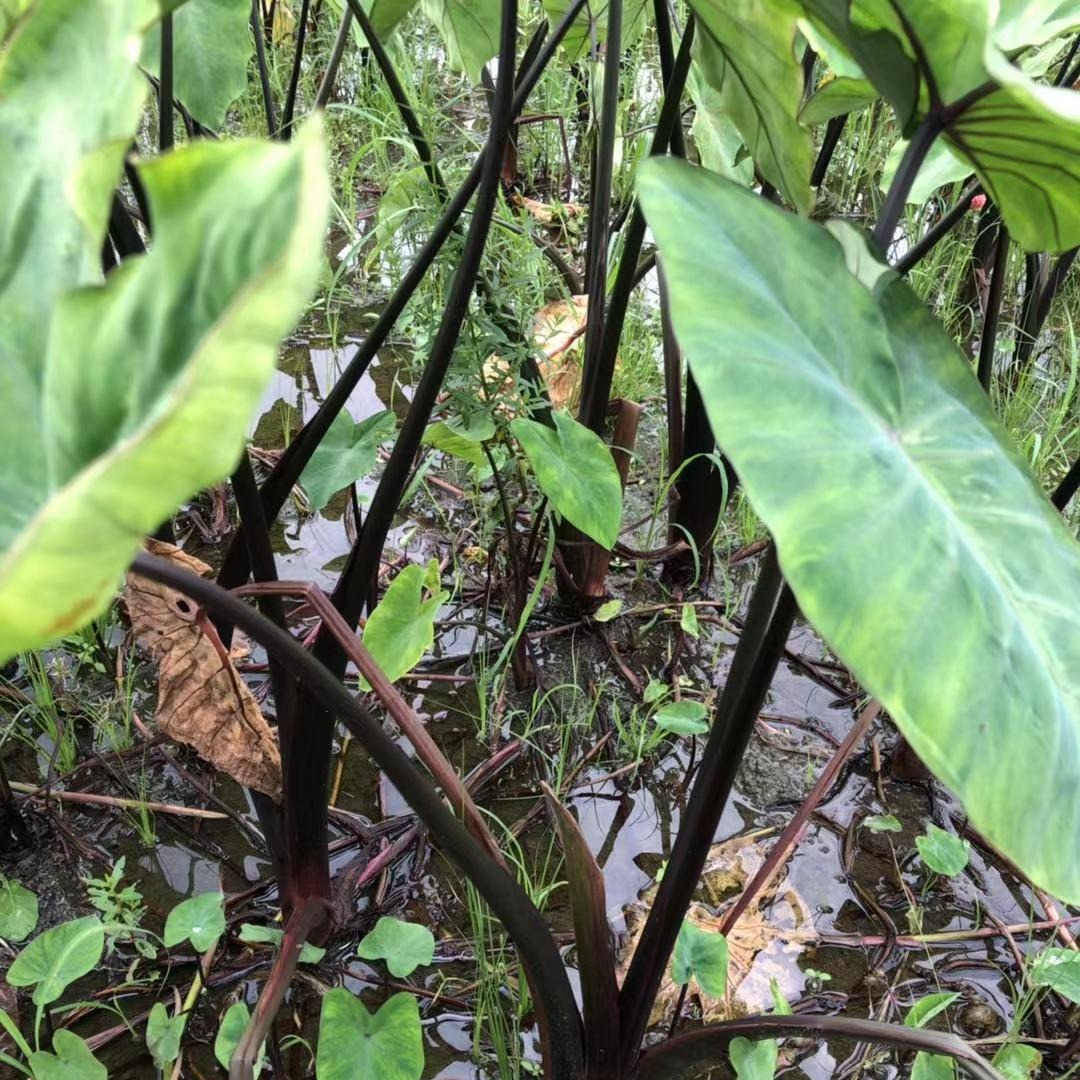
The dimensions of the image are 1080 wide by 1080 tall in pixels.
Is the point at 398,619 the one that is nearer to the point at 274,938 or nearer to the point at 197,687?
the point at 197,687

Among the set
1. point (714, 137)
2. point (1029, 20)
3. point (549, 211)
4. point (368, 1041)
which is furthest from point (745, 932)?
point (549, 211)

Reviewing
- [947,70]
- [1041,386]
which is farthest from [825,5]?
[1041,386]

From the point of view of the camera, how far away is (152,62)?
106cm

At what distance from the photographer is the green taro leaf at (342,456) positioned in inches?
39.9

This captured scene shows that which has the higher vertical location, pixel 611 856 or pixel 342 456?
pixel 342 456

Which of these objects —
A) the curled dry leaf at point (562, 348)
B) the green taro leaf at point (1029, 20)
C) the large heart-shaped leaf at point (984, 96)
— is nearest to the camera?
the large heart-shaped leaf at point (984, 96)

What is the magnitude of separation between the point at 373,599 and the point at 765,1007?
0.65 metres

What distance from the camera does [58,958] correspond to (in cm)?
80

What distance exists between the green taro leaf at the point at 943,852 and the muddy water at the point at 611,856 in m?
0.08

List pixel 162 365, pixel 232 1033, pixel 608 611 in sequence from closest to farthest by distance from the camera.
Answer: pixel 162 365, pixel 232 1033, pixel 608 611

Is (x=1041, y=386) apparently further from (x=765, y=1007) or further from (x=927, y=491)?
(x=927, y=491)

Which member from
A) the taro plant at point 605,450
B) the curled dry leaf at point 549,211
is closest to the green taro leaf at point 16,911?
the taro plant at point 605,450

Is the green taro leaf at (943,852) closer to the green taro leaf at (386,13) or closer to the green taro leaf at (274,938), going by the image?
the green taro leaf at (274,938)

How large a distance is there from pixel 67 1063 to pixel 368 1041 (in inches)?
9.4
